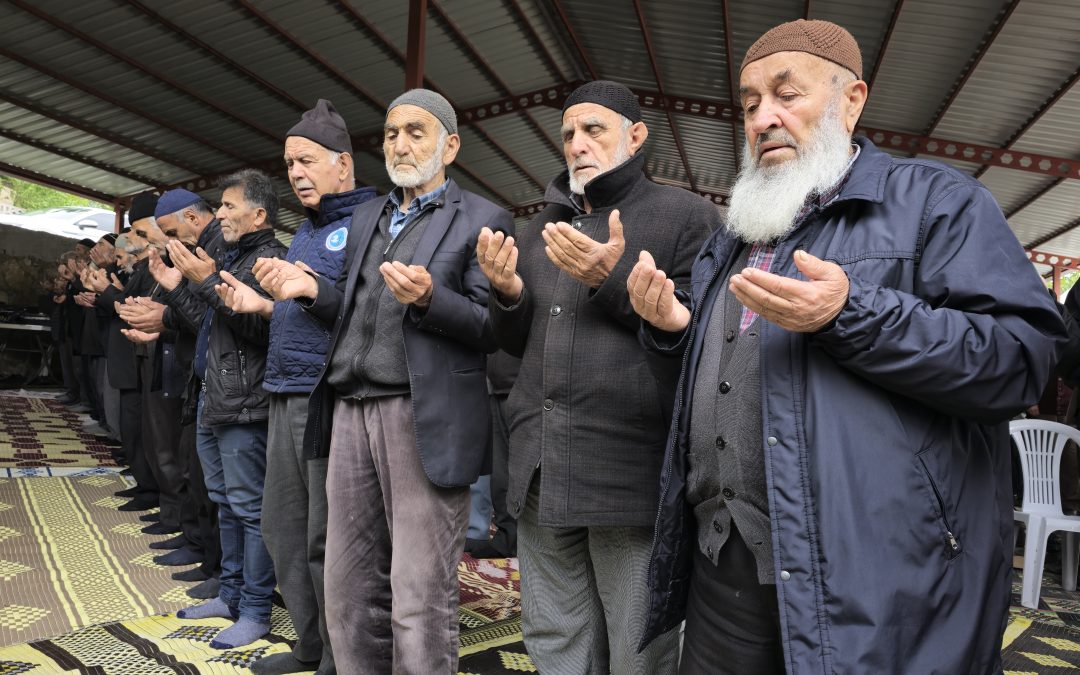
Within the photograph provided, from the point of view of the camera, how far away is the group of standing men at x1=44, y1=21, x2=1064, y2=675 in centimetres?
118

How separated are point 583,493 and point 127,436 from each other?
14.4 ft

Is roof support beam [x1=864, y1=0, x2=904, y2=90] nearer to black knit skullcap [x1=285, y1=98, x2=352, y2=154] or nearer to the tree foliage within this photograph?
black knit skullcap [x1=285, y1=98, x2=352, y2=154]

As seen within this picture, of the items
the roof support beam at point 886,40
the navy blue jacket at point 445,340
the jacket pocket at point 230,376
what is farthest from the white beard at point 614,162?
the roof support beam at point 886,40

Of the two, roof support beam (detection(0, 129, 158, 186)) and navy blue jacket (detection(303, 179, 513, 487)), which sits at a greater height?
roof support beam (detection(0, 129, 158, 186))

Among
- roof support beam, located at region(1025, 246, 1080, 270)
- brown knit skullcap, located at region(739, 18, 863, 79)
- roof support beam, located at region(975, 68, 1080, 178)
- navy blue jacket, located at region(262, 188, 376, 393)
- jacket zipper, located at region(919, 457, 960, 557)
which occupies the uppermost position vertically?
roof support beam, located at region(975, 68, 1080, 178)

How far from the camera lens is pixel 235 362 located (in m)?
2.97

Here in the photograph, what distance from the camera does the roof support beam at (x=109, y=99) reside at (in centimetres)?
922

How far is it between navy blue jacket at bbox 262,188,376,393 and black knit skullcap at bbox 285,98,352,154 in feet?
0.69

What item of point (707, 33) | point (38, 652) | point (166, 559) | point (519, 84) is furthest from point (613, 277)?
point (519, 84)

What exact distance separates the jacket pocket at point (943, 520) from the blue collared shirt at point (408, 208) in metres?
1.62

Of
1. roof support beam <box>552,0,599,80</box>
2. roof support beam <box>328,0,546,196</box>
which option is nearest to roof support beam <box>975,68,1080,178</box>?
roof support beam <box>552,0,599,80</box>

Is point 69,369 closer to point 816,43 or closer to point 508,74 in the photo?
point 508,74

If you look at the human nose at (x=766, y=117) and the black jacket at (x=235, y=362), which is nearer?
the human nose at (x=766, y=117)

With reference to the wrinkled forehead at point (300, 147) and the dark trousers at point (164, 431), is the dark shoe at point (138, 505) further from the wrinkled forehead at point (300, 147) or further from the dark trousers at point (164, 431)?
the wrinkled forehead at point (300, 147)
